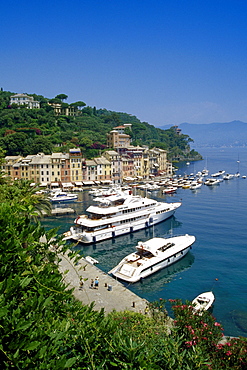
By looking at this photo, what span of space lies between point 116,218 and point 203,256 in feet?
35.6

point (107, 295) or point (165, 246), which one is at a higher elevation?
point (165, 246)

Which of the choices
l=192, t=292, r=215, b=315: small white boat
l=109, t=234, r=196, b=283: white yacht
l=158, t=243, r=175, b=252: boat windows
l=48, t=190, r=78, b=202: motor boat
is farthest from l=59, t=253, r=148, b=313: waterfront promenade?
l=48, t=190, r=78, b=202: motor boat

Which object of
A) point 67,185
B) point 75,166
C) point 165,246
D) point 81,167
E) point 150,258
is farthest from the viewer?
point 81,167

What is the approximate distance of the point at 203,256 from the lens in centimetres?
2833

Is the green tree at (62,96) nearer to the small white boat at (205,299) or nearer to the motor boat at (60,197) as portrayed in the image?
the motor boat at (60,197)

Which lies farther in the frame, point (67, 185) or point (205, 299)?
point (67, 185)

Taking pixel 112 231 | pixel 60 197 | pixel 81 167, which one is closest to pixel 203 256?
pixel 112 231

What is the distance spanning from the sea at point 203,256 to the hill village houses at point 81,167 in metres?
17.4

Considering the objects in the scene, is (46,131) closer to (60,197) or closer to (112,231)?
(60,197)

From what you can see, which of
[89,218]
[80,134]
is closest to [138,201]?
[89,218]

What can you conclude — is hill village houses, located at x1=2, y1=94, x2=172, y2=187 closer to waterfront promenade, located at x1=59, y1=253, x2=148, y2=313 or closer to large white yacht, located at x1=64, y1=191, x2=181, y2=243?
large white yacht, located at x1=64, y1=191, x2=181, y2=243

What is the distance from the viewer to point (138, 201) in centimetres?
3897

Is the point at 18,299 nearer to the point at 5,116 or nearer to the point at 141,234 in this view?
the point at 141,234

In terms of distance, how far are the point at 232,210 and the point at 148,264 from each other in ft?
85.0
